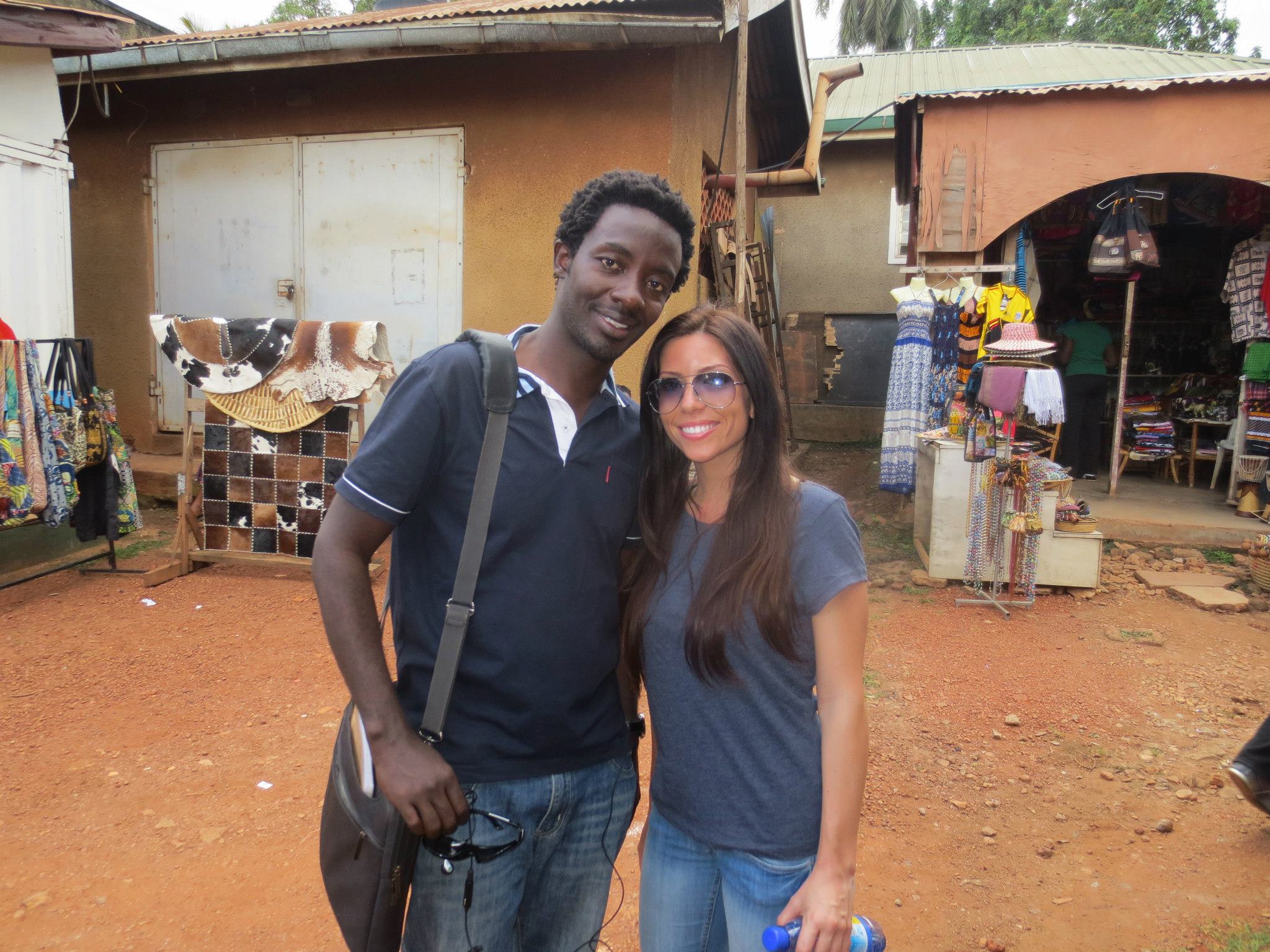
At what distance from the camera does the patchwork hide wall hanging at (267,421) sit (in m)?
5.89

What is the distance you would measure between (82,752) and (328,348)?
2903 mm

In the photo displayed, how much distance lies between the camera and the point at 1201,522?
7730 mm

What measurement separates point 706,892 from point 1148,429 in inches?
416

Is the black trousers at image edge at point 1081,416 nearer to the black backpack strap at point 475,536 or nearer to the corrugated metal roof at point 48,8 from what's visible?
the corrugated metal roof at point 48,8

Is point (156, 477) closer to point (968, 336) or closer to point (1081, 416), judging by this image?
point (968, 336)

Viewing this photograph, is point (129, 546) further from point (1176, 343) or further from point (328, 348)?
point (1176, 343)

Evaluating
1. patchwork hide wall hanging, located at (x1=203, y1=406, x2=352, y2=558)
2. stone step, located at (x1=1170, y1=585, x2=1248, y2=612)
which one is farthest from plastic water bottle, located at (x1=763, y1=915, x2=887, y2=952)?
stone step, located at (x1=1170, y1=585, x2=1248, y2=612)

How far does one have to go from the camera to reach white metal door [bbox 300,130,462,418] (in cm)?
720

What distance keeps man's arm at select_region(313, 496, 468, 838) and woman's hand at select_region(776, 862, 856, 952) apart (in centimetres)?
61

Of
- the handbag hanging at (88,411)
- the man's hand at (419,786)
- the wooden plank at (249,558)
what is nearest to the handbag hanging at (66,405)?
the handbag hanging at (88,411)

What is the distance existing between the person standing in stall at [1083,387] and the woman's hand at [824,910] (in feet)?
30.1

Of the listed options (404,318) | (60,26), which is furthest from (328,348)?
(60,26)

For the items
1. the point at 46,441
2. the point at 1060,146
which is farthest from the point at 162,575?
the point at 1060,146

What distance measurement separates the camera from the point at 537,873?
1.77m
